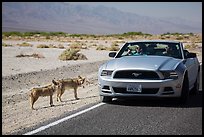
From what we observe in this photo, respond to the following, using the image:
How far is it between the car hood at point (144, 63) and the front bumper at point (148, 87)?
31 cm

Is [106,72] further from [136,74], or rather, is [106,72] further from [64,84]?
[64,84]

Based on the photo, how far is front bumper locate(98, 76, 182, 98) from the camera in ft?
29.5

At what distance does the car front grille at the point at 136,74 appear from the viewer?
9.11 metres

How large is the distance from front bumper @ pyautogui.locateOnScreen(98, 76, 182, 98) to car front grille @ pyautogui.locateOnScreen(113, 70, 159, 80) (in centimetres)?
16

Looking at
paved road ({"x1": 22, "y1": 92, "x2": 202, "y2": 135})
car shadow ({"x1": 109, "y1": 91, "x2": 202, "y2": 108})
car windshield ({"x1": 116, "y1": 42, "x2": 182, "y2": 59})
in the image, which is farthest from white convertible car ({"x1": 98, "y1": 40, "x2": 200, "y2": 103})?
car windshield ({"x1": 116, "y1": 42, "x2": 182, "y2": 59})

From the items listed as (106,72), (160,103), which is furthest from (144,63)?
(160,103)

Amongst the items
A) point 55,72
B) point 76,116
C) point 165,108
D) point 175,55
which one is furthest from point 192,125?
point 55,72

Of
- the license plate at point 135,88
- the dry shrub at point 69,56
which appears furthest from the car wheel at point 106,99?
the dry shrub at point 69,56

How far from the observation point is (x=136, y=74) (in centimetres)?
917

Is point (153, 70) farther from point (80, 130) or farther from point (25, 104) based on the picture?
point (25, 104)

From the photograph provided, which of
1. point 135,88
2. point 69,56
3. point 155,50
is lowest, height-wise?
point 69,56

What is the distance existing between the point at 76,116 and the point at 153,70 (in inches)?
78.8

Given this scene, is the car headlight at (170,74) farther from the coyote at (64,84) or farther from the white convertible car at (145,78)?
the coyote at (64,84)

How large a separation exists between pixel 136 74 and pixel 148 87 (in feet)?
1.33
